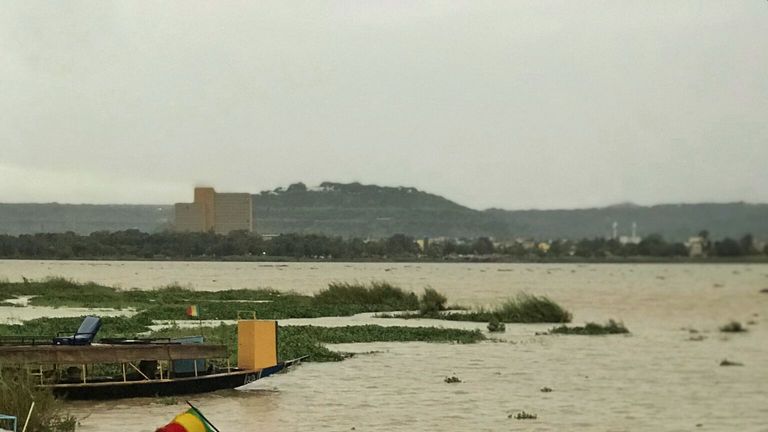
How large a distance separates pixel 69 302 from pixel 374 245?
1641 cm

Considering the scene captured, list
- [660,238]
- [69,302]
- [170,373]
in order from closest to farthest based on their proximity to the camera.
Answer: [660,238], [170,373], [69,302]

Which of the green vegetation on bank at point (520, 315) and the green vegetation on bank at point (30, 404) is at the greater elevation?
the green vegetation on bank at point (30, 404)

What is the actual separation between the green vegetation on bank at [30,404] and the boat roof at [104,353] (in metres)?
2.05

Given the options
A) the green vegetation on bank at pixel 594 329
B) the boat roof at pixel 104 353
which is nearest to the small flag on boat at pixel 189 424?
the boat roof at pixel 104 353

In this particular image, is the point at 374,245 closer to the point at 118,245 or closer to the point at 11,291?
the point at 11,291

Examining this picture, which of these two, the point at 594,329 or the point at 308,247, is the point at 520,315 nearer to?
the point at 594,329

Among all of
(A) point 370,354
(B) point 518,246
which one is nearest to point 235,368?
(B) point 518,246

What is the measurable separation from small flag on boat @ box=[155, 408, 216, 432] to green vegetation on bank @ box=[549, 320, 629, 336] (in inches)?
1208

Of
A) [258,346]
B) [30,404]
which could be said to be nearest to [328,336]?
[258,346]

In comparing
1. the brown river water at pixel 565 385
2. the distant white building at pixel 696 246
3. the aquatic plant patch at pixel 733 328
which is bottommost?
the brown river water at pixel 565 385

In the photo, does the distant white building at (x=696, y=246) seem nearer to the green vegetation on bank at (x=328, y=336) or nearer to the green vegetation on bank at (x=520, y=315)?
the green vegetation on bank at (x=328, y=336)

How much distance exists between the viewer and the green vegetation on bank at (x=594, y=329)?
136 feet

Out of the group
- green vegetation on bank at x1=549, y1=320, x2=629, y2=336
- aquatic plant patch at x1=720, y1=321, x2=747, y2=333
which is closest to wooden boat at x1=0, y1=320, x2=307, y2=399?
aquatic plant patch at x1=720, y1=321, x2=747, y2=333

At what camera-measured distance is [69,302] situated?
5622cm
